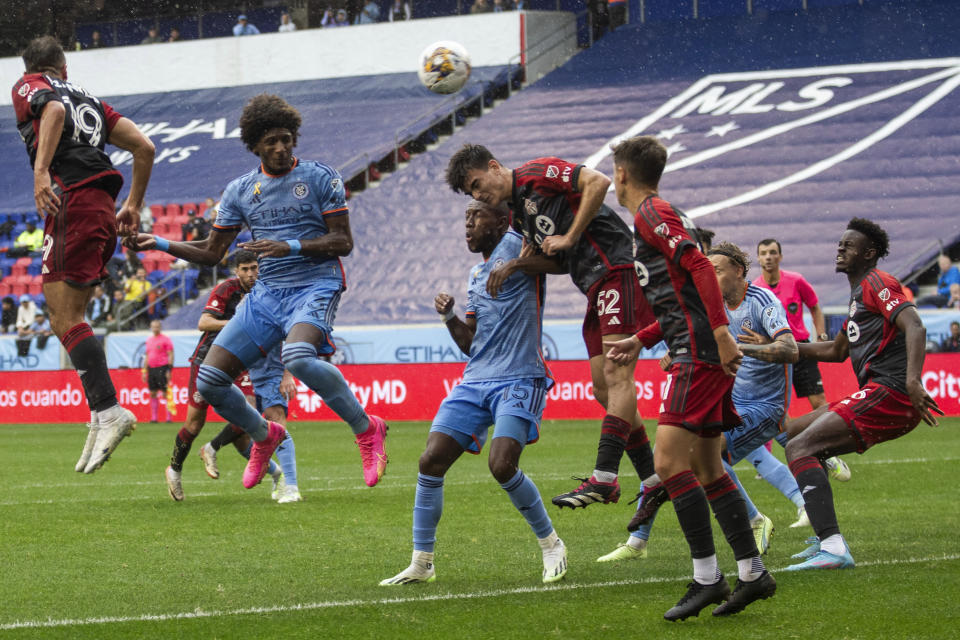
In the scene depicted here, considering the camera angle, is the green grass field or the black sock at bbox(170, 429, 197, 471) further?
the black sock at bbox(170, 429, 197, 471)

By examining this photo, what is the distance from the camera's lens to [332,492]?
12.4 meters

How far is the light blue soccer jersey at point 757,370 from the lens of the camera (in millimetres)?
9203

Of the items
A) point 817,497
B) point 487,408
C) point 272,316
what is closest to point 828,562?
point 817,497

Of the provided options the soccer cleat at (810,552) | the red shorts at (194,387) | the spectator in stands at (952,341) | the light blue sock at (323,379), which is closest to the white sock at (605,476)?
the soccer cleat at (810,552)

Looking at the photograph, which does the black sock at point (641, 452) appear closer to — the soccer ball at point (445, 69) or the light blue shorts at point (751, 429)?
the light blue shorts at point (751, 429)

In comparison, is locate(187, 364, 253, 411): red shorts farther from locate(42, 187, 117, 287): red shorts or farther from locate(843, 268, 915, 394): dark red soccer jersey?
locate(843, 268, 915, 394): dark red soccer jersey

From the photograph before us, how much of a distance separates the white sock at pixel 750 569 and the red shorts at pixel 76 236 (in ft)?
12.2

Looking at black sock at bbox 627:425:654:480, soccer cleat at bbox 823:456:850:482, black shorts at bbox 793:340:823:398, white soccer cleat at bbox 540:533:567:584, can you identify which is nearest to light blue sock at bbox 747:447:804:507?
black sock at bbox 627:425:654:480

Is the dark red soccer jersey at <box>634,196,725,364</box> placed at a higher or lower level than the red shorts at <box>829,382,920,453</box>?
higher

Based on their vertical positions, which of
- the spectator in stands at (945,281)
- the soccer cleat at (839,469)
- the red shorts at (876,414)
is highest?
the red shorts at (876,414)

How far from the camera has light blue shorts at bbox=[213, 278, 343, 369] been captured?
8383 mm

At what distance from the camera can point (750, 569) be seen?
19.7ft

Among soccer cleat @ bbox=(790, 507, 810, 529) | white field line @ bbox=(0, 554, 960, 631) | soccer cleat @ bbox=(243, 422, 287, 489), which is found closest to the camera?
white field line @ bbox=(0, 554, 960, 631)

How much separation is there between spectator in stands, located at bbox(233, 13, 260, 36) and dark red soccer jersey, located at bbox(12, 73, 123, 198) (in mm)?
32742
